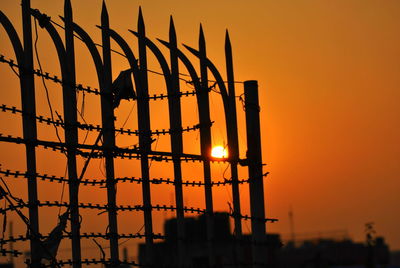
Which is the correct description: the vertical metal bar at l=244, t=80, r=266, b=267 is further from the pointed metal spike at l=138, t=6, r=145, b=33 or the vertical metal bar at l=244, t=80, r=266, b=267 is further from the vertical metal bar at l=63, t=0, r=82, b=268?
the vertical metal bar at l=63, t=0, r=82, b=268

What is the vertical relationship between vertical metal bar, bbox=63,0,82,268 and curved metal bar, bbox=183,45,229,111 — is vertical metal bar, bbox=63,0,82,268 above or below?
below

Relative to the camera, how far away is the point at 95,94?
1217cm

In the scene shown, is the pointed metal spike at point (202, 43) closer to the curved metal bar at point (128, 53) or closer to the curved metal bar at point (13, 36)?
the curved metal bar at point (128, 53)

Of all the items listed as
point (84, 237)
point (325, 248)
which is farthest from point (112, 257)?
point (325, 248)

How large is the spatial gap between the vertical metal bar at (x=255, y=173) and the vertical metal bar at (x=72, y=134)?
346 cm

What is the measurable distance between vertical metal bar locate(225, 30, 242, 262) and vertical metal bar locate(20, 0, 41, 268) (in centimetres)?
372

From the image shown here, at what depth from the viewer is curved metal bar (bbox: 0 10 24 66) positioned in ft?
36.9

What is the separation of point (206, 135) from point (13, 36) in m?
3.52

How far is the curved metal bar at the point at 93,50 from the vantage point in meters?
12.3

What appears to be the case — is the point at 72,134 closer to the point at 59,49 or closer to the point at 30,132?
the point at 30,132

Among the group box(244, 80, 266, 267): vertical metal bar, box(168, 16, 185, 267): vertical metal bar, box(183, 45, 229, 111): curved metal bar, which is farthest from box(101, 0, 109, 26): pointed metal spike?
box(244, 80, 266, 267): vertical metal bar

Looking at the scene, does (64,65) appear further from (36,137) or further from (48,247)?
(48,247)

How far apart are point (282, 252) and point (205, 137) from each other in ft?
193

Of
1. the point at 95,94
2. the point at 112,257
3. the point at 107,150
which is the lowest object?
the point at 112,257
